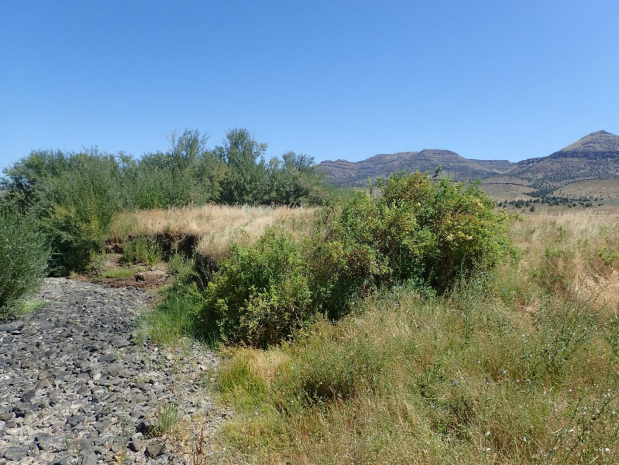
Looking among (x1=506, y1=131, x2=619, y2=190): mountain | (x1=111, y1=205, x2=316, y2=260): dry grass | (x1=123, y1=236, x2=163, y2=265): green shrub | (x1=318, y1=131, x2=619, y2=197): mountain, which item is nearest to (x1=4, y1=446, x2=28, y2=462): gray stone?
(x1=111, y1=205, x2=316, y2=260): dry grass

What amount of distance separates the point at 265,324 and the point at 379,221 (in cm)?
234

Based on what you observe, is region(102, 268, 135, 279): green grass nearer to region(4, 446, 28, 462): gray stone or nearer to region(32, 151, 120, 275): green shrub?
region(32, 151, 120, 275): green shrub

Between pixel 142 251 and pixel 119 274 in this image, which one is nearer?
pixel 119 274

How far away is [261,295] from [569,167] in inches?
3862

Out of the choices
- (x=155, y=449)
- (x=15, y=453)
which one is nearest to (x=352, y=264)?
(x=155, y=449)

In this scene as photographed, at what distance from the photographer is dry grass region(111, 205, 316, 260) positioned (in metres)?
8.53

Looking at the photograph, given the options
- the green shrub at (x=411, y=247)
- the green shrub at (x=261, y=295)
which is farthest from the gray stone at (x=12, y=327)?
the green shrub at (x=411, y=247)

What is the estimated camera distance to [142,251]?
10.4 meters

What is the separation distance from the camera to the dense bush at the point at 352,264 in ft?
16.7

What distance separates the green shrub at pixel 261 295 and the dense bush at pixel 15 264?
138 inches

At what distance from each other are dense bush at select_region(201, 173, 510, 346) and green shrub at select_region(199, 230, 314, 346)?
0.6 inches

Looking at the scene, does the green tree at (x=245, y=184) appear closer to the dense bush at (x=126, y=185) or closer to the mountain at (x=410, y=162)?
the dense bush at (x=126, y=185)

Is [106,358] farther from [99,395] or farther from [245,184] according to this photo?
[245,184]

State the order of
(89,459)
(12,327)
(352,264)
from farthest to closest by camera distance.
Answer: (12,327)
(352,264)
(89,459)
